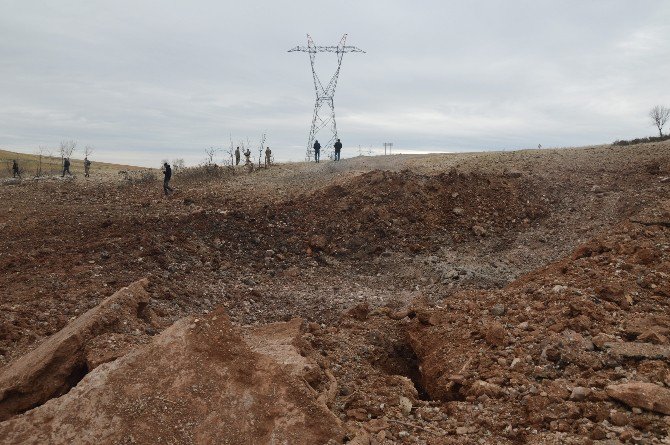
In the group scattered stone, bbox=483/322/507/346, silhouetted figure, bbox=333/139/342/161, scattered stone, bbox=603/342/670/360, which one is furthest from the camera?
silhouetted figure, bbox=333/139/342/161

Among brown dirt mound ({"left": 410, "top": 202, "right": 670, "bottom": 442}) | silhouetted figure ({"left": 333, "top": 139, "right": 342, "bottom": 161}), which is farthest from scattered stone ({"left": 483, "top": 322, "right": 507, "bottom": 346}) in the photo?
silhouetted figure ({"left": 333, "top": 139, "right": 342, "bottom": 161})

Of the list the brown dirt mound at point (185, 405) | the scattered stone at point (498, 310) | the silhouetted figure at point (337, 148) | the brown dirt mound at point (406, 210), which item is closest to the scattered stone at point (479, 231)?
the brown dirt mound at point (406, 210)

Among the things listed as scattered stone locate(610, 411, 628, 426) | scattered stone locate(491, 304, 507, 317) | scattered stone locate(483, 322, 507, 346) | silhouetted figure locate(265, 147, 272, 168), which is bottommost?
scattered stone locate(610, 411, 628, 426)

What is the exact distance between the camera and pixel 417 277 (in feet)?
29.2

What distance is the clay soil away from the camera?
3.70m

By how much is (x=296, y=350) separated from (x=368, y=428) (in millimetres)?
1176

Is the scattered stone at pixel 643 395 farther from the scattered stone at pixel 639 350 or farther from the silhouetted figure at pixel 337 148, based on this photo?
the silhouetted figure at pixel 337 148

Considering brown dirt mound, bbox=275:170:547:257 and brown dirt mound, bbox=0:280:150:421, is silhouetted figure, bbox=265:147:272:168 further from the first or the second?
brown dirt mound, bbox=0:280:150:421

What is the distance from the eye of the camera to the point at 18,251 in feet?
30.2

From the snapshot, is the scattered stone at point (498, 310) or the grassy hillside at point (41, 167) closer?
the scattered stone at point (498, 310)

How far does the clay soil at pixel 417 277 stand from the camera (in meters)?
3.70

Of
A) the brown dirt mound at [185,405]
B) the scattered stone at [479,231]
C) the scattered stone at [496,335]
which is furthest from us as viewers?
the scattered stone at [479,231]

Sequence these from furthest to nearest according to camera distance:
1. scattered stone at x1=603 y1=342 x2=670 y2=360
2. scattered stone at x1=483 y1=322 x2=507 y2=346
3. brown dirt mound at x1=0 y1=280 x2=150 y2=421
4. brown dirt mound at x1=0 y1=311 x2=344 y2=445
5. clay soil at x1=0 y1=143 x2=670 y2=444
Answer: scattered stone at x1=483 y1=322 x2=507 y2=346 < brown dirt mound at x1=0 y1=280 x2=150 y2=421 < scattered stone at x1=603 y1=342 x2=670 y2=360 < clay soil at x1=0 y1=143 x2=670 y2=444 < brown dirt mound at x1=0 y1=311 x2=344 y2=445

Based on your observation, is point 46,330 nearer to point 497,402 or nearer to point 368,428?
point 368,428
